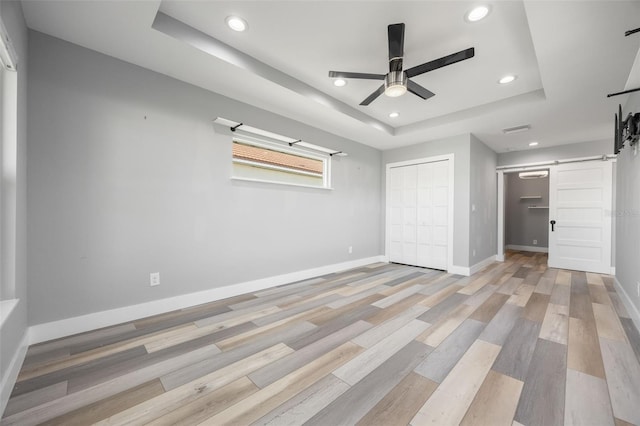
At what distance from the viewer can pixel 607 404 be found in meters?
1.40

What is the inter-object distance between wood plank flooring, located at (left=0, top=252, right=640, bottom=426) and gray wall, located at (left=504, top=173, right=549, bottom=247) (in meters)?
5.32

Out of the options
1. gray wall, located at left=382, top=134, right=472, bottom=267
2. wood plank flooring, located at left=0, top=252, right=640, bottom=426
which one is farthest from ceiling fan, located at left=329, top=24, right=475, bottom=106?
gray wall, located at left=382, top=134, right=472, bottom=267

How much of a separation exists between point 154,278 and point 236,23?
2451mm

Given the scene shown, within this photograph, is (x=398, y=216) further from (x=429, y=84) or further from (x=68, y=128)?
(x=68, y=128)

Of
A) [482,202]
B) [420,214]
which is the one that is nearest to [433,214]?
[420,214]

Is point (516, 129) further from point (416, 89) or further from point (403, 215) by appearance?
point (416, 89)

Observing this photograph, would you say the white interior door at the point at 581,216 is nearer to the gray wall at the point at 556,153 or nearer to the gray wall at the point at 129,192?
the gray wall at the point at 556,153

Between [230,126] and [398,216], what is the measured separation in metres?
3.65

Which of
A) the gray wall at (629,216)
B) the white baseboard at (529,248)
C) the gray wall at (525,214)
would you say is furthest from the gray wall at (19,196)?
the white baseboard at (529,248)

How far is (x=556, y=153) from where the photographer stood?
5.07m

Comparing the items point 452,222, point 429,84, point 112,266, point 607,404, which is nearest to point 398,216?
point 452,222

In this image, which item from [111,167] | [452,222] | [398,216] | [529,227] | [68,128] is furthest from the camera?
[529,227]

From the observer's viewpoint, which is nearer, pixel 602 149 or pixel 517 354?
pixel 517 354

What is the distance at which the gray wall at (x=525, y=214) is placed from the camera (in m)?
7.28
